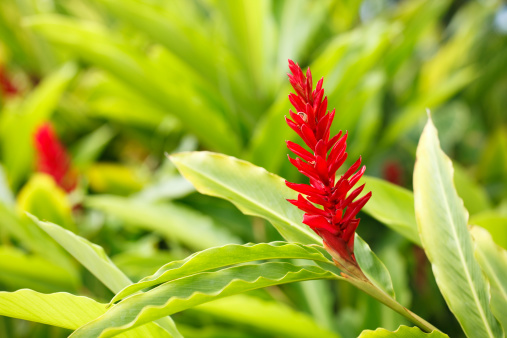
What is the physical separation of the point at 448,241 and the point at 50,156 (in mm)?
933

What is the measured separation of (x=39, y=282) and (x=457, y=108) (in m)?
1.24

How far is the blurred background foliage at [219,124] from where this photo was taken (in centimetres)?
96

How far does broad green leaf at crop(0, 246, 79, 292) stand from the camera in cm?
87

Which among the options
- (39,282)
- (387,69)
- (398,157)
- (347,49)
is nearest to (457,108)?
(398,157)

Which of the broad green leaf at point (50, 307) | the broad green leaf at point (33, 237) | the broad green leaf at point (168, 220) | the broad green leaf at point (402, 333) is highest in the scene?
the broad green leaf at point (168, 220)

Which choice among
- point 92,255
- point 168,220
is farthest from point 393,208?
point 168,220

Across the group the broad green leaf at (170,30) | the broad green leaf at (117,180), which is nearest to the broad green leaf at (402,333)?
the broad green leaf at (170,30)

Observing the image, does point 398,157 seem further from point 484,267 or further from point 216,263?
point 216,263

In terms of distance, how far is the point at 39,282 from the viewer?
0.93 metres

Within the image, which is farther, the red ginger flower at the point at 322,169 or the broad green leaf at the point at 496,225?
the broad green leaf at the point at 496,225

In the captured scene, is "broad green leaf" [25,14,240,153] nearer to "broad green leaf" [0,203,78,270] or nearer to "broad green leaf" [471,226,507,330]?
"broad green leaf" [0,203,78,270]

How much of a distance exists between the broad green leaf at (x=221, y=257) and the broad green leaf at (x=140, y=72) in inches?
27.5

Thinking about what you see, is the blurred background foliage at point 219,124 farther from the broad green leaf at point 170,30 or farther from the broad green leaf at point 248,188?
the broad green leaf at point 248,188

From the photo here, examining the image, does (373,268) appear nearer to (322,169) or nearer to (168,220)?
(322,169)
